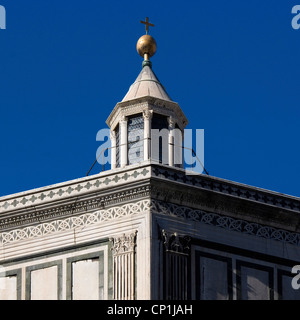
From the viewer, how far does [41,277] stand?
36.0 metres

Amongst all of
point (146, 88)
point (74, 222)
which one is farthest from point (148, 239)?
point (146, 88)

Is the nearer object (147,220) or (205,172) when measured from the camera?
(147,220)

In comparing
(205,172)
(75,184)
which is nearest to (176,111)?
(205,172)

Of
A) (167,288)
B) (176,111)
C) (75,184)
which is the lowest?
(167,288)

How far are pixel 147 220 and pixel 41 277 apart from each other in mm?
2594

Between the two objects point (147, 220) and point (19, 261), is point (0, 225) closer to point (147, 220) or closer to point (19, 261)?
point (19, 261)

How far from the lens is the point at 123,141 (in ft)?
131

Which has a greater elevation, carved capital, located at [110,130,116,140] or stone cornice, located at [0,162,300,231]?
carved capital, located at [110,130,116,140]

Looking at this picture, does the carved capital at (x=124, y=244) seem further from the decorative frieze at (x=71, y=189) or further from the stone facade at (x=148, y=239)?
the decorative frieze at (x=71, y=189)

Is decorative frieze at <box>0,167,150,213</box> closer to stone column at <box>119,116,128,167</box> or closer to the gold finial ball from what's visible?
stone column at <box>119,116,128,167</box>

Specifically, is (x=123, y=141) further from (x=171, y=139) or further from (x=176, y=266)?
(x=176, y=266)

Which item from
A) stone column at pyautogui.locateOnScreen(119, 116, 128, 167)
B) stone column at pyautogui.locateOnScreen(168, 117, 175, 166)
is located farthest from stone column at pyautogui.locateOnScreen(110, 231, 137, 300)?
stone column at pyautogui.locateOnScreen(168, 117, 175, 166)

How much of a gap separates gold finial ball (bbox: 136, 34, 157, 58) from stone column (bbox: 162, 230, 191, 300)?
8.21 m

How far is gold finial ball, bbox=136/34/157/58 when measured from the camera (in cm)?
4244
